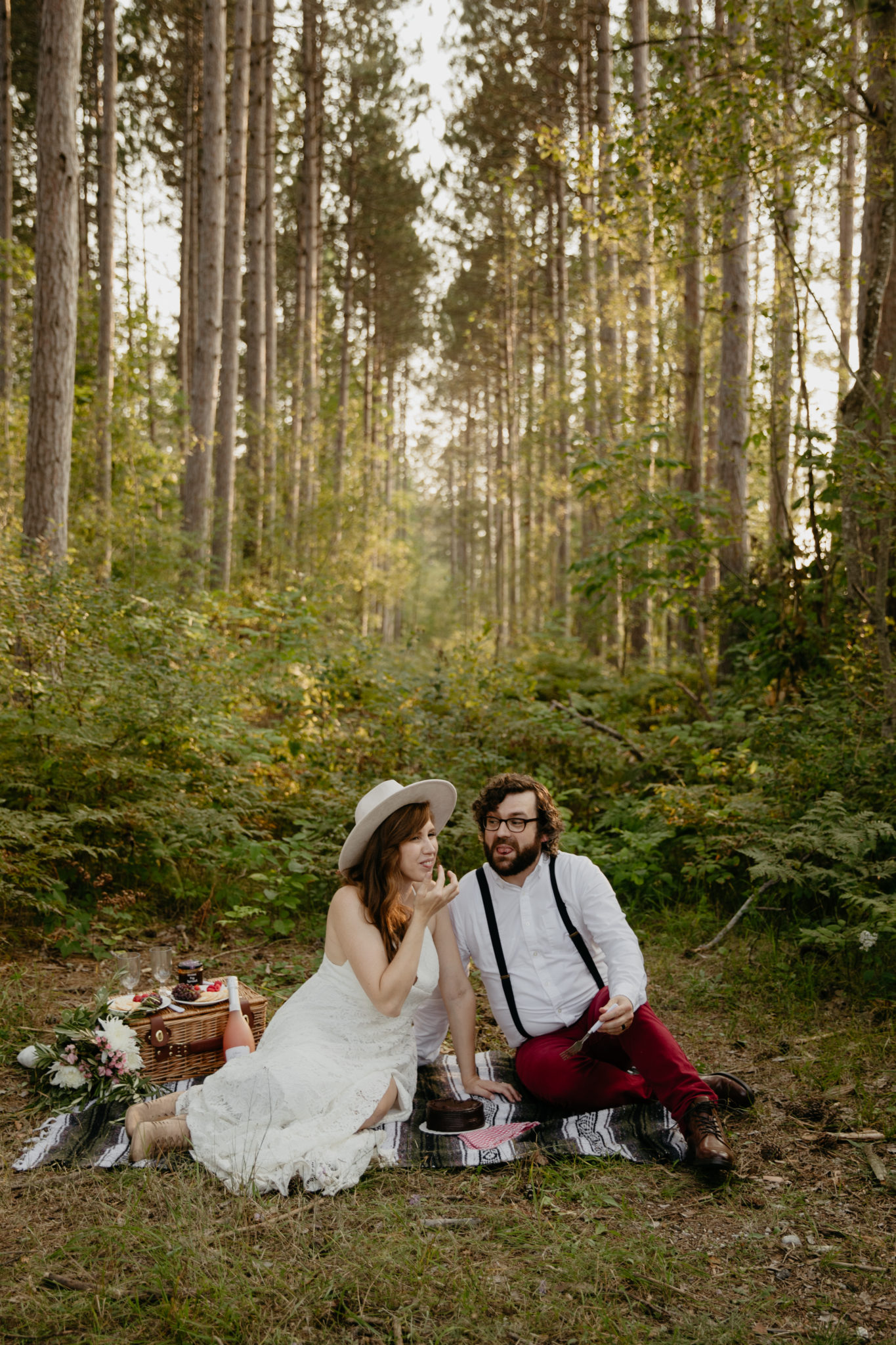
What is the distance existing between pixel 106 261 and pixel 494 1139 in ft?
50.1

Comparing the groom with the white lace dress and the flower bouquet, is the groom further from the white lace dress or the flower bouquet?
the flower bouquet

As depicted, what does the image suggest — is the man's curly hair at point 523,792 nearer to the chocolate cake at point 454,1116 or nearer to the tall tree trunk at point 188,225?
the chocolate cake at point 454,1116

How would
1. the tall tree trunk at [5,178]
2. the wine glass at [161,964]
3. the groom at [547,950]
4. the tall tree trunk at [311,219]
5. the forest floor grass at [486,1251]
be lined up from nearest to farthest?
the forest floor grass at [486,1251], the groom at [547,950], the wine glass at [161,964], the tall tree trunk at [5,178], the tall tree trunk at [311,219]

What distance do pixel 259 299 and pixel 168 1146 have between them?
52.8 ft

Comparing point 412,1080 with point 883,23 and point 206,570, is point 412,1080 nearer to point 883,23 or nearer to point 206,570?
point 883,23

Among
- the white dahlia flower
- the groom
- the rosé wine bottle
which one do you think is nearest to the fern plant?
the groom

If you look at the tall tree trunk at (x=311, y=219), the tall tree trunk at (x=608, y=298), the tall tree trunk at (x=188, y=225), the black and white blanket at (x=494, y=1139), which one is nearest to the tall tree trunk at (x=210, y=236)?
the tall tree trunk at (x=311, y=219)

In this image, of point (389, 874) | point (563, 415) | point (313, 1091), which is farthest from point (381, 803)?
point (563, 415)

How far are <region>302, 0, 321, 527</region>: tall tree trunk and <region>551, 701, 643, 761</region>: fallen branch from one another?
10030 millimetres

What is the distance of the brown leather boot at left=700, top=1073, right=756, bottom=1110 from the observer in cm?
391

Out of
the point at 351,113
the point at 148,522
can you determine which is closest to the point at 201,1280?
the point at 148,522

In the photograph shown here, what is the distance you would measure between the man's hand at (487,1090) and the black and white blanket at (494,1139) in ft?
0.14

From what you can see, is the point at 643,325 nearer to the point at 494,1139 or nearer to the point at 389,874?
the point at 389,874

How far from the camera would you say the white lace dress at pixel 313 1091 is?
11.0ft
